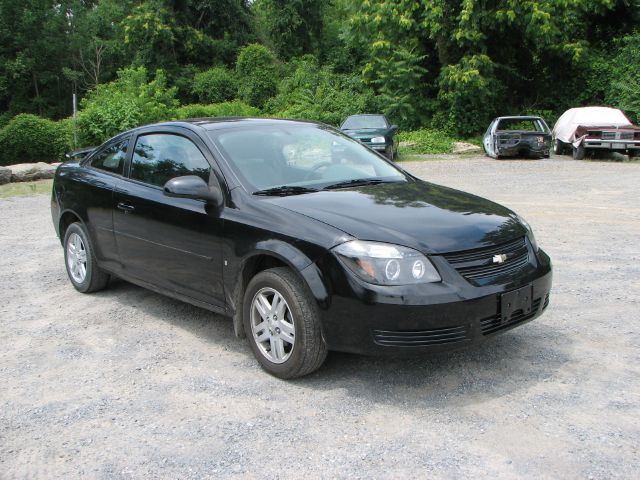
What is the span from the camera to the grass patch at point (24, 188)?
1409 cm

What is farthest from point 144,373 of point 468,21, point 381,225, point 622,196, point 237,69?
point 237,69

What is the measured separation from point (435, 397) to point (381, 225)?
1026 millimetres

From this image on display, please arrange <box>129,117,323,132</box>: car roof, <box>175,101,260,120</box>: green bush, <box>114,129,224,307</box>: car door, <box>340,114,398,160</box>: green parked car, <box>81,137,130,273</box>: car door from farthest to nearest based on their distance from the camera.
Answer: <box>175,101,260,120</box>: green bush → <box>340,114,398,160</box>: green parked car → <box>81,137,130,273</box>: car door → <box>129,117,323,132</box>: car roof → <box>114,129,224,307</box>: car door

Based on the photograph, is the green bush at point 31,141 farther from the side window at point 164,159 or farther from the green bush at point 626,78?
the green bush at point 626,78

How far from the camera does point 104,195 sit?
5422 mm

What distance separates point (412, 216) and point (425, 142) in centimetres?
2104

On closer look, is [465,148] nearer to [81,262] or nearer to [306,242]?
[81,262]

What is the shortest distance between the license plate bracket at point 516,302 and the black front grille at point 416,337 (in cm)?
31

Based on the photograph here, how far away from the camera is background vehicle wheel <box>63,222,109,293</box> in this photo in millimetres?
5758

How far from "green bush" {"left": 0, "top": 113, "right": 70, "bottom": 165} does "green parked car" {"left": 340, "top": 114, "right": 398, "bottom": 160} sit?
8.16 metres

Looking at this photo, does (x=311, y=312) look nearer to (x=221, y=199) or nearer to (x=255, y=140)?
(x=221, y=199)

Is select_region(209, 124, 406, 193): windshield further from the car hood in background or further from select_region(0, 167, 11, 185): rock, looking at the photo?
the car hood in background

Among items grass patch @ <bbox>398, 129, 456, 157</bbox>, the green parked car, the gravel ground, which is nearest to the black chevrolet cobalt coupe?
the gravel ground

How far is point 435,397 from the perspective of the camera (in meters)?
3.68
